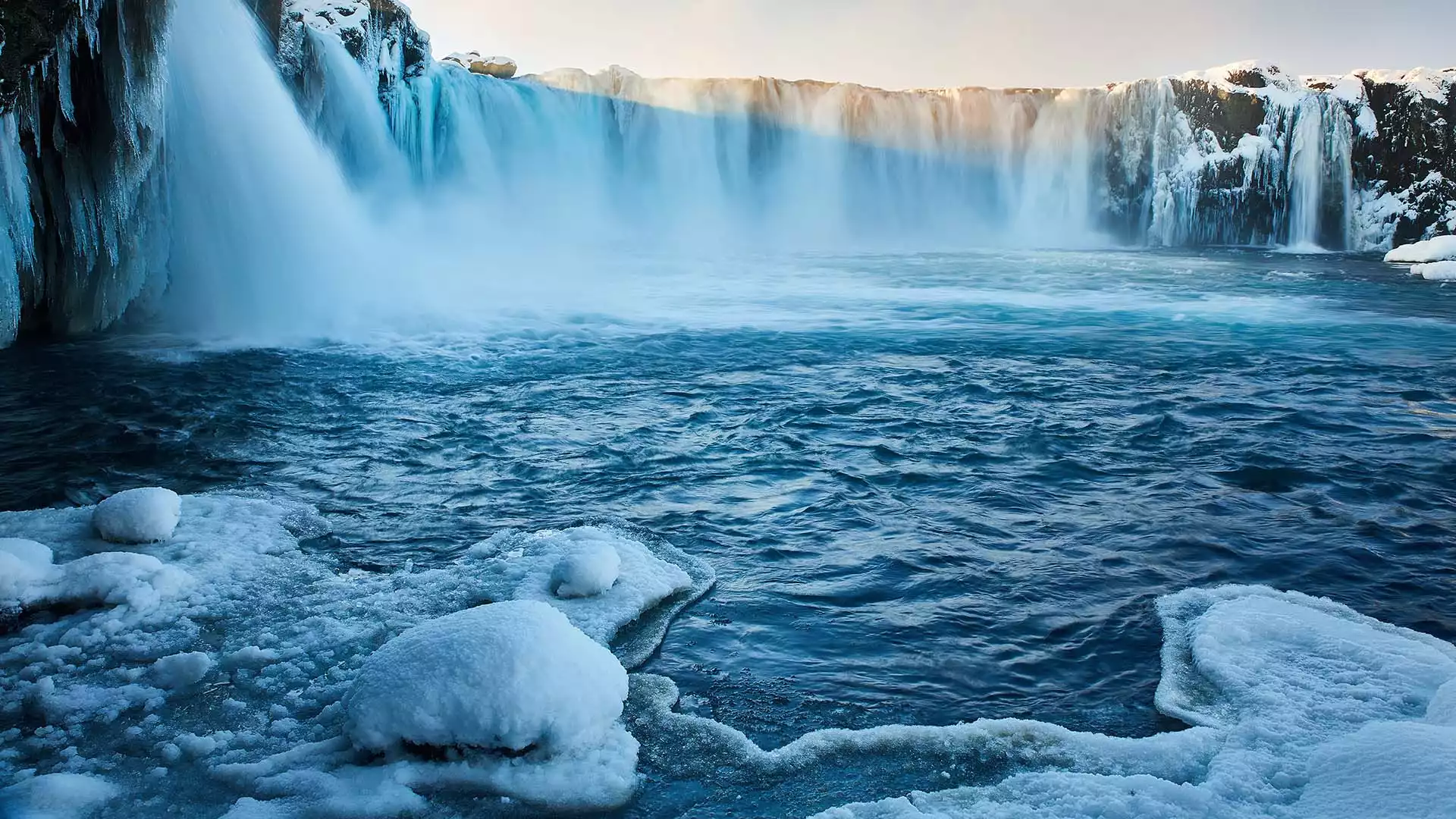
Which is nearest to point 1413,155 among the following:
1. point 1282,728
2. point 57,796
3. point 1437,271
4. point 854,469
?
point 1437,271

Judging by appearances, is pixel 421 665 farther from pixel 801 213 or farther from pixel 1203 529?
pixel 801 213

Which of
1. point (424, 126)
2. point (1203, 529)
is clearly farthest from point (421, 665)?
point (424, 126)

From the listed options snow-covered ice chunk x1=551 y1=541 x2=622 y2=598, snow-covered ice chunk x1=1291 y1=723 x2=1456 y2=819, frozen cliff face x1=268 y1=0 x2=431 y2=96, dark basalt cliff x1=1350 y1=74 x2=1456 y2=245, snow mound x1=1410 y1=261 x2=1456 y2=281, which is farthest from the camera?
dark basalt cliff x1=1350 y1=74 x2=1456 y2=245

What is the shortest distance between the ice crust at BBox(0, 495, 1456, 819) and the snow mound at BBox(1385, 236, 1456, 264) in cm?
2060

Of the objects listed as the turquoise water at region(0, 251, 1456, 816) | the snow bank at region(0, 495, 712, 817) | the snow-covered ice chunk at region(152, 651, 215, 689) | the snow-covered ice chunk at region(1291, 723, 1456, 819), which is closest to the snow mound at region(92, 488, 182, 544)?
the snow bank at region(0, 495, 712, 817)

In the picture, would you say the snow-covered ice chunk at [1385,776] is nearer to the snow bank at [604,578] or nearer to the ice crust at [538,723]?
the ice crust at [538,723]

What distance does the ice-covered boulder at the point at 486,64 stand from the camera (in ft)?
97.0

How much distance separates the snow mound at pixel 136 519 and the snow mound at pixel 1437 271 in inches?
766

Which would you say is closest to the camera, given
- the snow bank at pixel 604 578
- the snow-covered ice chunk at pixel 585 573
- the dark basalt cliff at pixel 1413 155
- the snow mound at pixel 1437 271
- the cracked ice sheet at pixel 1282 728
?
the cracked ice sheet at pixel 1282 728

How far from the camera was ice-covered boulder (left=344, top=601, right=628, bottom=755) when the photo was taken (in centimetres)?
283

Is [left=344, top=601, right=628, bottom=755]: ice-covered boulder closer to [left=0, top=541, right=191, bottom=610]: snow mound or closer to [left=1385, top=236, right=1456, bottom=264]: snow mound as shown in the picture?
[left=0, top=541, right=191, bottom=610]: snow mound

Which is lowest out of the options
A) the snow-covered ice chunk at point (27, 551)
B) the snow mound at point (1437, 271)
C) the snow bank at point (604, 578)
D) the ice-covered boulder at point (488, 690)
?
the snow bank at point (604, 578)

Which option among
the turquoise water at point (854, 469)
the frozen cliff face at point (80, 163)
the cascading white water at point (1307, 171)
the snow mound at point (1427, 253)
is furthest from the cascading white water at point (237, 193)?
the cascading white water at point (1307, 171)

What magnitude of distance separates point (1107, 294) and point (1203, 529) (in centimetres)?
1107
